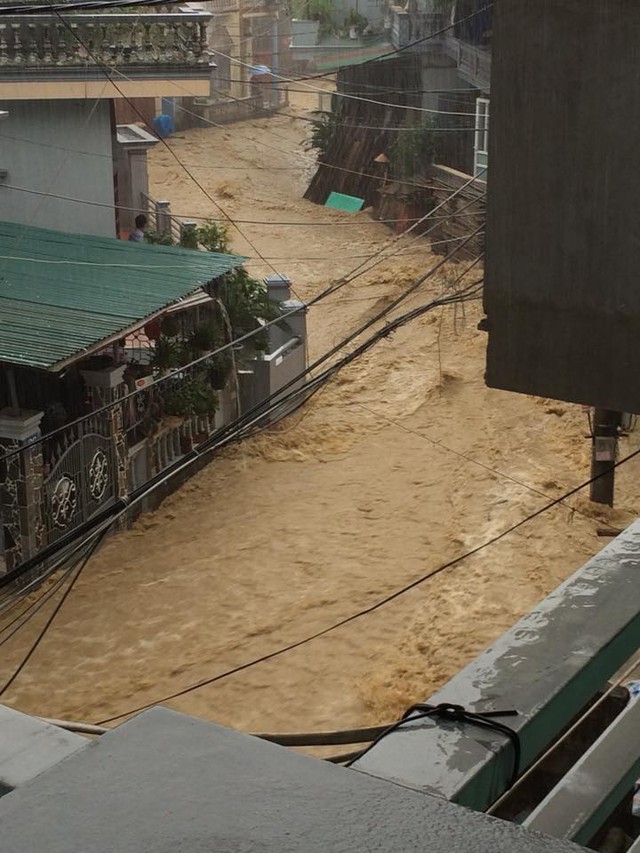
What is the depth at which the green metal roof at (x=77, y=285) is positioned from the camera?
11.0 meters

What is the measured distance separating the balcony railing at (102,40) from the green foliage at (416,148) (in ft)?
41.3

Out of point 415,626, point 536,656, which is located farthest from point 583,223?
point 415,626

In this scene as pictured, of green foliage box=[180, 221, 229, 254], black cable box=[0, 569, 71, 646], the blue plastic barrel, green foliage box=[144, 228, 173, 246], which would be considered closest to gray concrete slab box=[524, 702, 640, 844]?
black cable box=[0, 569, 71, 646]

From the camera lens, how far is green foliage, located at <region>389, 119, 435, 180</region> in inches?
1059

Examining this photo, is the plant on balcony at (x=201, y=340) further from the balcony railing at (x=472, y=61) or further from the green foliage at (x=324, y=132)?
the green foliage at (x=324, y=132)

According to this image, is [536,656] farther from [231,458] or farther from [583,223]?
[231,458]

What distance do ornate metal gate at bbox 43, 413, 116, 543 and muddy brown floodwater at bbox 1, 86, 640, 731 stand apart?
793mm

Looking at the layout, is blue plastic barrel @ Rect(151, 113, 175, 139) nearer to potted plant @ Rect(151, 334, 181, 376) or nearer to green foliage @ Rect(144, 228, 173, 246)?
green foliage @ Rect(144, 228, 173, 246)

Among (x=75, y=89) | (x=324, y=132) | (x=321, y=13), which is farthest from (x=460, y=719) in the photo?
(x=321, y=13)

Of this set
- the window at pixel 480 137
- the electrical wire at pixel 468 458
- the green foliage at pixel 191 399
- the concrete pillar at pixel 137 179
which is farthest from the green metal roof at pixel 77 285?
the window at pixel 480 137

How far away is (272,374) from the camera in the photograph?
603 inches

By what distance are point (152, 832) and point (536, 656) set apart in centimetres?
163

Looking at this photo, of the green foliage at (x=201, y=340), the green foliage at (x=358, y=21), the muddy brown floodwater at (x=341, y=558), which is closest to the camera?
the muddy brown floodwater at (x=341, y=558)

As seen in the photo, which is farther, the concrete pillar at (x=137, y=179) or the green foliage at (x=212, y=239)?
the concrete pillar at (x=137, y=179)
